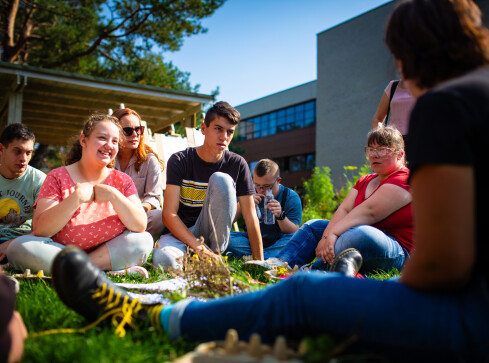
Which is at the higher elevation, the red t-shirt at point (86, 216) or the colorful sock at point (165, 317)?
the red t-shirt at point (86, 216)

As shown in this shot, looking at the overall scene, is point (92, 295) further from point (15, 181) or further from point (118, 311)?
point (15, 181)

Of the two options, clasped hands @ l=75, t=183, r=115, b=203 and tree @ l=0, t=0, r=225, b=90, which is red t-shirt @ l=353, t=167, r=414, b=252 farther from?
tree @ l=0, t=0, r=225, b=90

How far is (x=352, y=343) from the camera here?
1288mm

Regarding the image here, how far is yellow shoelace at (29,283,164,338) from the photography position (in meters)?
1.62

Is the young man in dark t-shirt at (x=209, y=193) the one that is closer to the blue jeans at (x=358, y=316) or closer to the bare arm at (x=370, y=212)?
the bare arm at (x=370, y=212)

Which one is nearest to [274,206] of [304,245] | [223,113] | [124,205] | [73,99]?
[304,245]

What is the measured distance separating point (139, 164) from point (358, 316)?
3497mm

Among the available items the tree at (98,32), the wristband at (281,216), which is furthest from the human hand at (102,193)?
the tree at (98,32)

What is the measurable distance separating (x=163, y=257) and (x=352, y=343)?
2262mm

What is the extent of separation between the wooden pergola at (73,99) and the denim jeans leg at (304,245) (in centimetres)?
662

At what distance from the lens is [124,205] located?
2.98m

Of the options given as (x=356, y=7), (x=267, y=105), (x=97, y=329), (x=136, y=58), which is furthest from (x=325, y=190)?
(x=267, y=105)

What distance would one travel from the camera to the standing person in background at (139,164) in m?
4.27

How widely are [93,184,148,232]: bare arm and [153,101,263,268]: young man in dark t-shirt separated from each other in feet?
1.19
